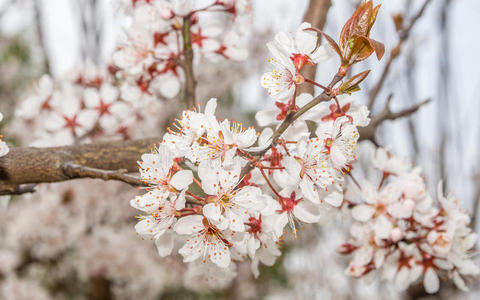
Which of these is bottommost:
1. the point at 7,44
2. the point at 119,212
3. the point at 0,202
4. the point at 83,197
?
the point at 119,212

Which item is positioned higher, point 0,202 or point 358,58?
point 358,58

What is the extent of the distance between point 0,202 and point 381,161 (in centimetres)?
110

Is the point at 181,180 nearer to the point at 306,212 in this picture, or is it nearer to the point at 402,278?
the point at 306,212

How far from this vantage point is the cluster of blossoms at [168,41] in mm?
1096

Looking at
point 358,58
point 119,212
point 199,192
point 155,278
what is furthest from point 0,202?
point 155,278

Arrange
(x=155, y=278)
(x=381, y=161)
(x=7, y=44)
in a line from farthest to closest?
(x=7, y=44) < (x=155, y=278) < (x=381, y=161)

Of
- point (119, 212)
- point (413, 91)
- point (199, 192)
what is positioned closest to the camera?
point (199, 192)

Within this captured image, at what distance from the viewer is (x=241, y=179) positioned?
677 mm

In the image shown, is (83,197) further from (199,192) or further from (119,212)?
(199,192)

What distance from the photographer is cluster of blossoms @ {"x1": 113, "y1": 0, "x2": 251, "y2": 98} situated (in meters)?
1.10

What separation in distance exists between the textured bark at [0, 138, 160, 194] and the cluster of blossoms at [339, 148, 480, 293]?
0.60 m

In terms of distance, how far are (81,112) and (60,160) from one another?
2.64 feet

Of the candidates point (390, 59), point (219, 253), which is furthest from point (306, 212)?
point (390, 59)

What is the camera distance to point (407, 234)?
100cm
